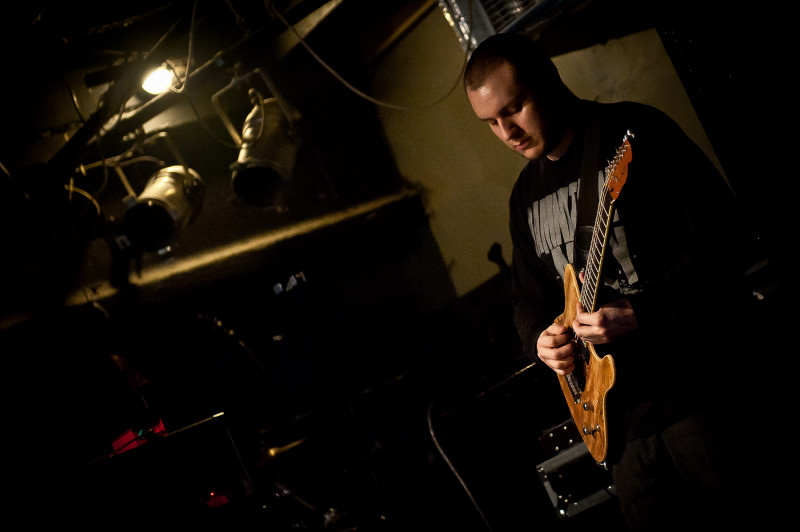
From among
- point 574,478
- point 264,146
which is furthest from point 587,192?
point 264,146

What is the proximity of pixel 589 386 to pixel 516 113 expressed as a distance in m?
1.16

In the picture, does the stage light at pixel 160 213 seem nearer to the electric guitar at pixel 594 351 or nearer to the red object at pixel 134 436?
the red object at pixel 134 436

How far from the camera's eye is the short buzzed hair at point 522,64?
6.14 ft

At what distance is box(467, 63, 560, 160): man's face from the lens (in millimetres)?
1873

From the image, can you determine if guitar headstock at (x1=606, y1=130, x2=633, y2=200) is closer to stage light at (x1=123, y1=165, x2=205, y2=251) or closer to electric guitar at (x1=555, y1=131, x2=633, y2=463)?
electric guitar at (x1=555, y1=131, x2=633, y2=463)

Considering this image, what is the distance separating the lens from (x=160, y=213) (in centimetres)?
418

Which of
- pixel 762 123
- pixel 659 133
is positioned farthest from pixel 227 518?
pixel 762 123

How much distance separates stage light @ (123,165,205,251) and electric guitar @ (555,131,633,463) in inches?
142

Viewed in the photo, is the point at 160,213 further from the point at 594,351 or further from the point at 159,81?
the point at 594,351

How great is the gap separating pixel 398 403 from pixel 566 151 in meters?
3.73

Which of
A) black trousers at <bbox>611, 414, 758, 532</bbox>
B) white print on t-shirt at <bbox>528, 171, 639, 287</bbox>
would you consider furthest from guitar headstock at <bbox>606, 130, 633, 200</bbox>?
black trousers at <bbox>611, 414, 758, 532</bbox>

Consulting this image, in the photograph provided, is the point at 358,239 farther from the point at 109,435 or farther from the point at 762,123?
the point at 762,123

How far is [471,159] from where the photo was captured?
4.58 m

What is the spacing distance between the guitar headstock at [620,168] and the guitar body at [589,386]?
1.65 feet
